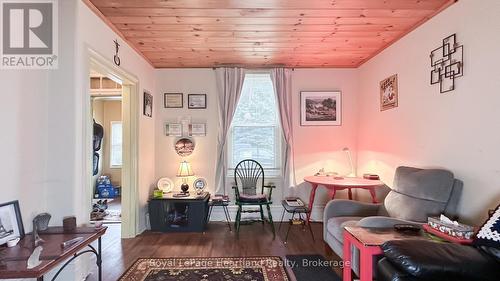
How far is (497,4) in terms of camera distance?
6.16 feet

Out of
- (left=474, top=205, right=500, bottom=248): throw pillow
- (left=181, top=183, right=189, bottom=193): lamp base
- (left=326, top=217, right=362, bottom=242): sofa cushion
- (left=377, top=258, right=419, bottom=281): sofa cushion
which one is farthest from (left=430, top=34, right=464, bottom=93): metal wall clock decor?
(left=181, top=183, right=189, bottom=193): lamp base

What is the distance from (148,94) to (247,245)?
239cm

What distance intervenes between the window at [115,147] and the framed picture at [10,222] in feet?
16.6

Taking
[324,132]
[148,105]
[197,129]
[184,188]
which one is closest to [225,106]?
[197,129]

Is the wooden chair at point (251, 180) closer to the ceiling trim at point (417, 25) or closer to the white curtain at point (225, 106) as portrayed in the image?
the white curtain at point (225, 106)

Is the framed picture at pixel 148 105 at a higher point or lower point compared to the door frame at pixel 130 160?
higher

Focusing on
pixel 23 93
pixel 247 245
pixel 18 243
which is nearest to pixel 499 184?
pixel 247 245

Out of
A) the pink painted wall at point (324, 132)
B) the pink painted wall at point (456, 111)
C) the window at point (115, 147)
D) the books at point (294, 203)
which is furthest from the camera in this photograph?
the window at point (115, 147)

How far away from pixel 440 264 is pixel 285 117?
2.93 m

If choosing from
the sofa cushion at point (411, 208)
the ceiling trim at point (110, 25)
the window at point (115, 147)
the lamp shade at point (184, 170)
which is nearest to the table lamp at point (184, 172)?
the lamp shade at point (184, 170)

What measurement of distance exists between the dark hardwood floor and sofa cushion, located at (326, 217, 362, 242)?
0.36m

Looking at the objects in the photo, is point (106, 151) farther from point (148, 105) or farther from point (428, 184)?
point (428, 184)

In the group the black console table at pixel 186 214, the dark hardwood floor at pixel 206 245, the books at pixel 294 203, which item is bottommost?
the dark hardwood floor at pixel 206 245

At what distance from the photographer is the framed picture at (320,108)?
166 inches
